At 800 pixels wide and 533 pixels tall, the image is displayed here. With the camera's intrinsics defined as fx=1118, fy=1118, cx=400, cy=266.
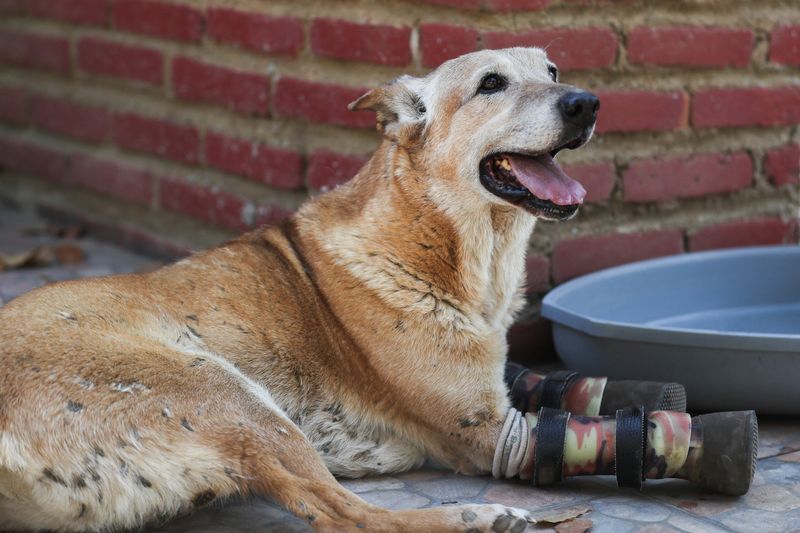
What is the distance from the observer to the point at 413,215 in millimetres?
3455

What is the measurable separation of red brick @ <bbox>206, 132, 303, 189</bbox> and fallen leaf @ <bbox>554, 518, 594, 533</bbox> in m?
2.13

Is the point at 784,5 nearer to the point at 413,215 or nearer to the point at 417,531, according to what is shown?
the point at 413,215

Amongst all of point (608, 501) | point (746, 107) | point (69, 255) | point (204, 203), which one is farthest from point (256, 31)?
point (608, 501)

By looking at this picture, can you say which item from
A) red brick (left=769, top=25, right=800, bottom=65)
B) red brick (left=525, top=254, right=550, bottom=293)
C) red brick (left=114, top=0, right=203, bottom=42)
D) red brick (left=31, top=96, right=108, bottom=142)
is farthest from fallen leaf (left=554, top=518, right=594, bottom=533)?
red brick (left=31, top=96, right=108, bottom=142)

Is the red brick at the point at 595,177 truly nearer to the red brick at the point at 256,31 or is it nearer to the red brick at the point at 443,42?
the red brick at the point at 443,42

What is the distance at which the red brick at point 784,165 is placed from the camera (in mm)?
4816

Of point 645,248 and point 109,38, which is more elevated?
point 109,38

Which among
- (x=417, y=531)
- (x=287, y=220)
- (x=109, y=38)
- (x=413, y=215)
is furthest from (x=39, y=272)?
(x=417, y=531)

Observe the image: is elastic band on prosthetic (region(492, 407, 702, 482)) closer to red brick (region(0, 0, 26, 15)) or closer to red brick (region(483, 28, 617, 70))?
red brick (region(483, 28, 617, 70))

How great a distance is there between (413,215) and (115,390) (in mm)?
1090

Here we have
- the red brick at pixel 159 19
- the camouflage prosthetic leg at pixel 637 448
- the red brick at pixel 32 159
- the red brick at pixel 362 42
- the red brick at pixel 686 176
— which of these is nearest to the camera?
the camouflage prosthetic leg at pixel 637 448

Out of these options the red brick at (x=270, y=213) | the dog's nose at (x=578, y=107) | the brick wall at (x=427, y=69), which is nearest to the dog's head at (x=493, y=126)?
the dog's nose at (x=578, y=107)

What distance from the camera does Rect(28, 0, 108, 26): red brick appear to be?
5.61m

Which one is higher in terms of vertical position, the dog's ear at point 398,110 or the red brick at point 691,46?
the red brick at point 691,46
